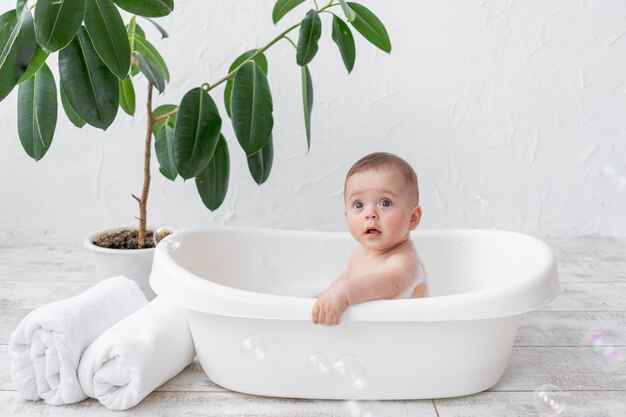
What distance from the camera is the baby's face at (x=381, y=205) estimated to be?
1.31 metres

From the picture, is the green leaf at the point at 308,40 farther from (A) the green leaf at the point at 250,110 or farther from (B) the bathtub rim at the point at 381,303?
(B) the bathtub rim at the point at 381,303

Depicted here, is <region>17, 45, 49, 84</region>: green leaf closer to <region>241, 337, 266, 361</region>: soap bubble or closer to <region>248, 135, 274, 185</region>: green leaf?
<region>248, 135, 274, 185</region>: green leaf

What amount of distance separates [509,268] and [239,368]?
0.61m

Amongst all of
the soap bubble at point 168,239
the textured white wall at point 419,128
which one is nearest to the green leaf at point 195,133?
the soap bubble at point 168,239

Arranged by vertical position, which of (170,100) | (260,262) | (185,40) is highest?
(185,40)

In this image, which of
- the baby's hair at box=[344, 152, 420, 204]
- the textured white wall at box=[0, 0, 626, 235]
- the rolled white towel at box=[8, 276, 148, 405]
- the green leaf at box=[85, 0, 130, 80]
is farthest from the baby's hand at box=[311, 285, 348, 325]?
the textured white wall at box=[0, 0, 626, 235]

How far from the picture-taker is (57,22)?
124 cm

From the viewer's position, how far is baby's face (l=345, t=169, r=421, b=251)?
131 cm

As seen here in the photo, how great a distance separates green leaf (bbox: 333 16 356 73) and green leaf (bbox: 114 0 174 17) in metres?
0.35

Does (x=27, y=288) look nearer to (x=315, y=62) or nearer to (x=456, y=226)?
(x=315, y=62)

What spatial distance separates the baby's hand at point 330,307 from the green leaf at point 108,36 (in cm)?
51

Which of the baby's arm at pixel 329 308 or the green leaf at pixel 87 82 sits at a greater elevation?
the green leaf at pixel 87 82

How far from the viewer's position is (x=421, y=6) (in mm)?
2180

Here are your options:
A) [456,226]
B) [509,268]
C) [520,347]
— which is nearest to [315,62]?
[456,226]
